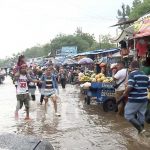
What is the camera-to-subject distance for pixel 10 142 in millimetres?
4398

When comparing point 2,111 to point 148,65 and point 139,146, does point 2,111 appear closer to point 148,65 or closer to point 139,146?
point 148,65

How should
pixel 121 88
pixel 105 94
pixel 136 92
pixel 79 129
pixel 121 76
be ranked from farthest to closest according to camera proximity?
pixel 105 94, pixel 121 88, pixel 121 76, pixel 79 129, pixel 136 92

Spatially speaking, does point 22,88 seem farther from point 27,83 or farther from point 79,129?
point 79,129

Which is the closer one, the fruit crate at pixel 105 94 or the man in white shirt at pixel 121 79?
the man in white shirt at pixel 121 79

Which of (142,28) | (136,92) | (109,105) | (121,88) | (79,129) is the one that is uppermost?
(142,28)

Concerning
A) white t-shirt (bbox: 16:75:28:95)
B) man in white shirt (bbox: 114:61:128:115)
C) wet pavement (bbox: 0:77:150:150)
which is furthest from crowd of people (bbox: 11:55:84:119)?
man in white shirt (bbox: 114:61:128:115)

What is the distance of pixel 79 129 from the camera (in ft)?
35.9

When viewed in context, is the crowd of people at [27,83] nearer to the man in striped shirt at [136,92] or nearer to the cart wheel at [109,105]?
the cart wheel at [109,105]

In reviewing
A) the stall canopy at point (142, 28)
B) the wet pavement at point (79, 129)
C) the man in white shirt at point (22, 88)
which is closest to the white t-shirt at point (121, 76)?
the wet pavement at point (79, 129)

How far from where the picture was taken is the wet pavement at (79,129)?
354 inches

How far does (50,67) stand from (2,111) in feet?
9.23

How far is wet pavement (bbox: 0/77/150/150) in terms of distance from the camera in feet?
29.5

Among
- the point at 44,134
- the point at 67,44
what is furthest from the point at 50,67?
the point at 67,44

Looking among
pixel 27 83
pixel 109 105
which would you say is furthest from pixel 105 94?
pixel 27 83
